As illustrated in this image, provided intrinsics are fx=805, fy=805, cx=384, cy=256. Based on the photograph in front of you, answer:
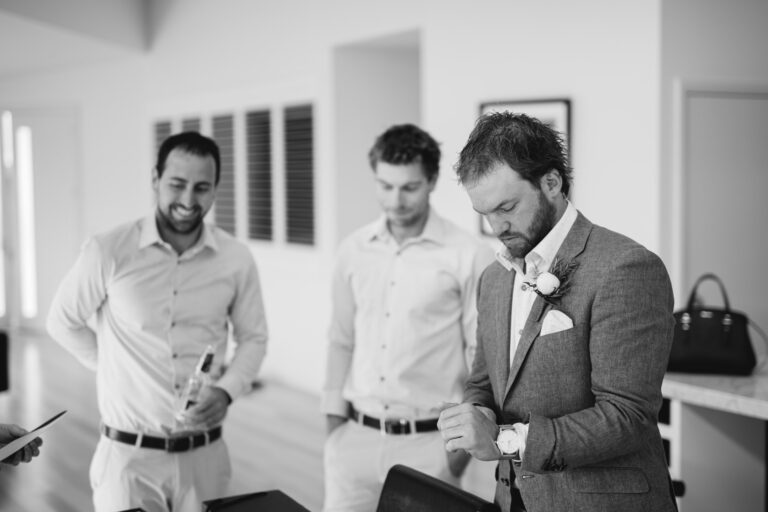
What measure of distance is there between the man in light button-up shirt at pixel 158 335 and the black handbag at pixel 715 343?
5.69ft

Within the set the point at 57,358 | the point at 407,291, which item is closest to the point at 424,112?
the point at 407,291

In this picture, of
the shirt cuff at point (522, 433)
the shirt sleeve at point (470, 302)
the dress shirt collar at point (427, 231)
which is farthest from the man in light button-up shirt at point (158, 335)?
the shirt cuff at point (522, 433)

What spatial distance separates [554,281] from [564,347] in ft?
0.43

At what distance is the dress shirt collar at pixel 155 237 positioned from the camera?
2467 millimetres

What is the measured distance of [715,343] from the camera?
310cm

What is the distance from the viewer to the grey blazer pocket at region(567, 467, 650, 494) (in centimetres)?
158

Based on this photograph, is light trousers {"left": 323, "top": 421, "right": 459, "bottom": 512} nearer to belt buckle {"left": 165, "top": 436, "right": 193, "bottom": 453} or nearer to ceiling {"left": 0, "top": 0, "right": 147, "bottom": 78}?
belt buckle {"left": 165, "top": 436, "right": 193, "bottom": 453}

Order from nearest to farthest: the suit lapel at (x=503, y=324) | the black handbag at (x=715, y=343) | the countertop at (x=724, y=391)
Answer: the suit lapel at (x=503, y=324), the countertop at (x=724, y=391), the black handbag at (x=715, y=343)

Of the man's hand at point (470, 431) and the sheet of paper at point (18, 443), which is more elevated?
the man's hand at point (470, 431)

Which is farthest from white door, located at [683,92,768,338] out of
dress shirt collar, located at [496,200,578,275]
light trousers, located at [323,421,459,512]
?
dress shirt collar, located at [496,200,578,275]

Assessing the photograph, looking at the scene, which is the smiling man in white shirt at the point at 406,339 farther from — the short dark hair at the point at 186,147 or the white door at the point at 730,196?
the white door at the point at 730,196

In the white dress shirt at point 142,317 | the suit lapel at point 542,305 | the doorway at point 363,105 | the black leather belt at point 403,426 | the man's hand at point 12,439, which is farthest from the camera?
the doorway at point 363,105

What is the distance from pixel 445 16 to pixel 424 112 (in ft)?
1.97

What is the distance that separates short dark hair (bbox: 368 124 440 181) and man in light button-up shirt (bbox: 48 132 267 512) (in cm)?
53
